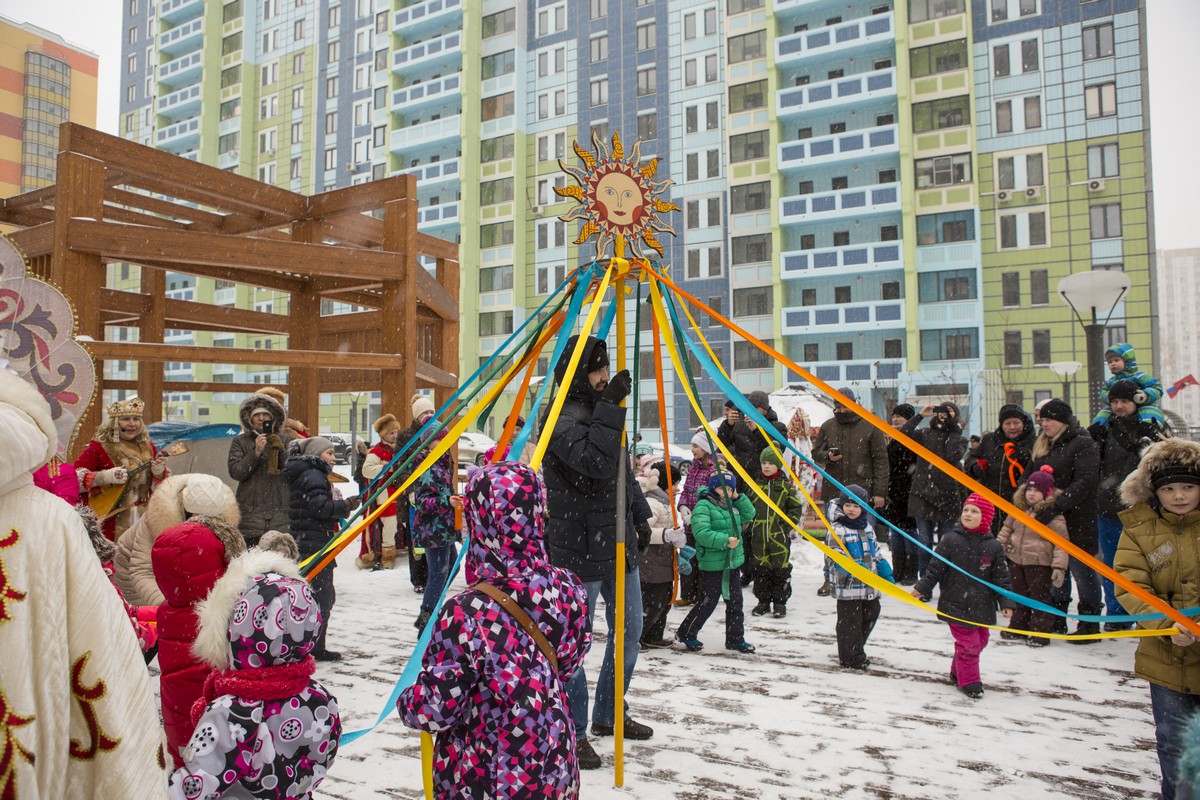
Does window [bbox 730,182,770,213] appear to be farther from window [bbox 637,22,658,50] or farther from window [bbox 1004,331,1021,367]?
window [bbox 1004,331,1021,367]

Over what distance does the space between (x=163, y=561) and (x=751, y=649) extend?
4.25 metres

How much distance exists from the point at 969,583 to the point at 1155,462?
191 centimetres

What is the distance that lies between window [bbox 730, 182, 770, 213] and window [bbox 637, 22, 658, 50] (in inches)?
284

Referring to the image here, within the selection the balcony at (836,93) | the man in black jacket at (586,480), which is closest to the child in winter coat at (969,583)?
the man in black jacket at (586,480)

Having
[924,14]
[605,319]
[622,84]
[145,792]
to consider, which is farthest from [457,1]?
[145,792]

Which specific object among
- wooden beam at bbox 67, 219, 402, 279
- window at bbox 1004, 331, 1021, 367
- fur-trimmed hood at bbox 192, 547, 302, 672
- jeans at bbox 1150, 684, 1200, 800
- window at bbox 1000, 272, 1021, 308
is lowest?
jeans at bbox 1150, 684, 1200, 800

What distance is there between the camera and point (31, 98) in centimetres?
3828

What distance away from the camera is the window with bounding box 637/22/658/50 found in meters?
32.6

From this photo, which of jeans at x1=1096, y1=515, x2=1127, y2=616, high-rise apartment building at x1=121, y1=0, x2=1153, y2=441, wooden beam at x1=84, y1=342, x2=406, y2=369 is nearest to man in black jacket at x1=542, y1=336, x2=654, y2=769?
jeans at x1=1096, y1=515, x2=1127, y2=616

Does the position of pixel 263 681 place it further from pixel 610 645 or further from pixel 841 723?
pixel 841 723

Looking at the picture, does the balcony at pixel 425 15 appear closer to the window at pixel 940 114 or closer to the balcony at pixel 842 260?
the balcony at pixel 842 260

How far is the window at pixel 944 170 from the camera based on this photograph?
90.8 feet

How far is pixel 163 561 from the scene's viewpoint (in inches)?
120

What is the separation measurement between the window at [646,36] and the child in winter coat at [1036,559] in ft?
99.2
